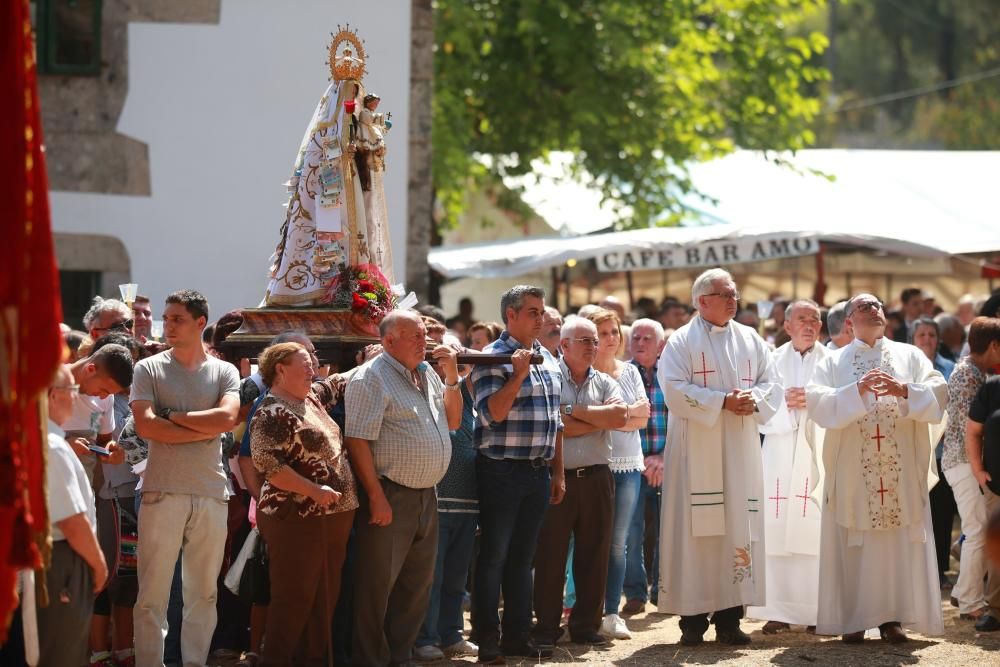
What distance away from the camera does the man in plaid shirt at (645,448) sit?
9.98 meters

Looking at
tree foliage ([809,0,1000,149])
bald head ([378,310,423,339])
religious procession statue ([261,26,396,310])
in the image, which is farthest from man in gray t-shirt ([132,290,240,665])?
tree foliage ([809,0,1000,149])

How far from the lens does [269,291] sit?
8.60 m

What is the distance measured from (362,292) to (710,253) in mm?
6848

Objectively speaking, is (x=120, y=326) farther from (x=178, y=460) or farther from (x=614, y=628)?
(x=614, y=628)

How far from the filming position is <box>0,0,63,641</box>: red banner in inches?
148

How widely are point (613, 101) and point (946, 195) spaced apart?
14.4ft

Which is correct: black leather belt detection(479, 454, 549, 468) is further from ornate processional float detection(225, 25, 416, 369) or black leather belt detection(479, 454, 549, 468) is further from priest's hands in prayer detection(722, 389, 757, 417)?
priest's hands in prayer detection(722, 389, 757, 417)

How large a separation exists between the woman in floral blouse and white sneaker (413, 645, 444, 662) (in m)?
0.91

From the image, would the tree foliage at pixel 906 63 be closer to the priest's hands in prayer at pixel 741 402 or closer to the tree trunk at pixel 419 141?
the tree trunk at pixel 419 141

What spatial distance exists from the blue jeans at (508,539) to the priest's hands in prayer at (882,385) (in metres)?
1.89

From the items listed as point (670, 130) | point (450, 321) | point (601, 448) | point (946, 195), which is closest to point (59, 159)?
point (450, 321)

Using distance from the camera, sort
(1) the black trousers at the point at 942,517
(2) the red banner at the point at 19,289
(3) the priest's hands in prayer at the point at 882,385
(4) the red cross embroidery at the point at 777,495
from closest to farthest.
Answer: (2) the red banner at the point at 19,289 → (3) the priest's hands in prayer at the point at 882,385 → (4) the red cross embroidery at the point at 777,495 → (1) the black trousers at the point at 942,517

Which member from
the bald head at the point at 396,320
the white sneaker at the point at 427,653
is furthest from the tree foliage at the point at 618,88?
the bald head at the point at 396,320

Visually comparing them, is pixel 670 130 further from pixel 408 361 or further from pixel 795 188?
pixel 408 361
